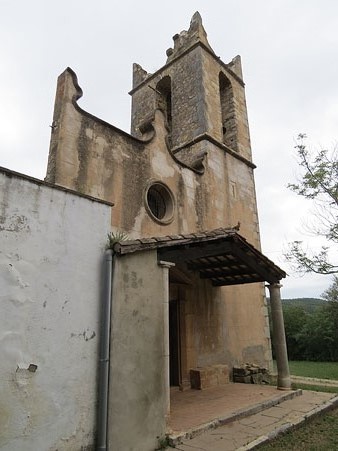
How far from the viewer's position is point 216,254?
646 centimetres

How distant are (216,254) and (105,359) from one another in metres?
3.07

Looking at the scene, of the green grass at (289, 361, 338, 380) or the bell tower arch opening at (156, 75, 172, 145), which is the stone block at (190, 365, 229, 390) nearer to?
the green grass at (289, 361, 338, 380)

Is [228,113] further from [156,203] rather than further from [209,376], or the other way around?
[209,376]

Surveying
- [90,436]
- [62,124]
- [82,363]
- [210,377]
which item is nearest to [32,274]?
[82,363]

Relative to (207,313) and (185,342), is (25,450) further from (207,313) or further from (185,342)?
(207,313)

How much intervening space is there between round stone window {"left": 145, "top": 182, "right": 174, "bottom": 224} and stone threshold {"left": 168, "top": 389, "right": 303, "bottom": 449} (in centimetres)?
442

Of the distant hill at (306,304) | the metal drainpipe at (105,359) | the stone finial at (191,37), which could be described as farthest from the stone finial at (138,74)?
the distant hill at (306,304)

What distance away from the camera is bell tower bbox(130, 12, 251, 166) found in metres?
11.5

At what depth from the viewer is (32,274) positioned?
3.81 metres

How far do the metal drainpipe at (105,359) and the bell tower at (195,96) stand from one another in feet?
23.7

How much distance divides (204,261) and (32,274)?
5.07 m

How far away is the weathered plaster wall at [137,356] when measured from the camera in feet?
13.6

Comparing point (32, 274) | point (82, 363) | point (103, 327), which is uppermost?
point (32, 274)

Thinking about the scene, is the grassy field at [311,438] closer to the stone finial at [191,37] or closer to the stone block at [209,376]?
the stone block at [209,376]
